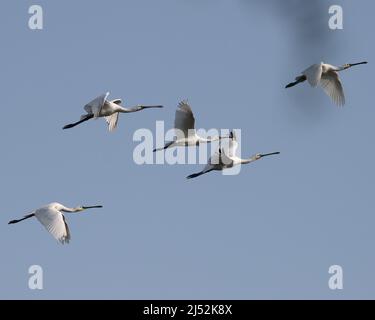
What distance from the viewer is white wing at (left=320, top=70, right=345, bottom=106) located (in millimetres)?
32750

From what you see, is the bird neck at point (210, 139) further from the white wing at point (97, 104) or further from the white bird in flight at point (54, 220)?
the white bird in flight at point (54, 220)

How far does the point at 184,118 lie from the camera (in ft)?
102

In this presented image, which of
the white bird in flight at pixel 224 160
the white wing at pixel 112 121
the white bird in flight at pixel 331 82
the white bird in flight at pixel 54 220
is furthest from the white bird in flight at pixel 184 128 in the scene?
the white bird in flight at pixel 54 220

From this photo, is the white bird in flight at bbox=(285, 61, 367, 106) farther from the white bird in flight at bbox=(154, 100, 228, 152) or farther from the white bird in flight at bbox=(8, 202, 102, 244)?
the white bird in flight at bbox=(8, 202, 102, 244)

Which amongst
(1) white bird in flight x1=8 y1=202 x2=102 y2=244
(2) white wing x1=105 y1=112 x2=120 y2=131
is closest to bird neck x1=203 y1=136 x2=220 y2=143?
(2) white wing x1=105 y1=112 x2=120 y2=131

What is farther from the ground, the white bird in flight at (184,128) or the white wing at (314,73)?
the white wing at (314,73)

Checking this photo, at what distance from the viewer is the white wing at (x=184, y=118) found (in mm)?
30891

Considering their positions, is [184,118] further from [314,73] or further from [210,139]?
[314,73]

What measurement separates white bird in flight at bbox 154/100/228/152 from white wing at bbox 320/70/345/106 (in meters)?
3.25

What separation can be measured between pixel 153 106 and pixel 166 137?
287cm
